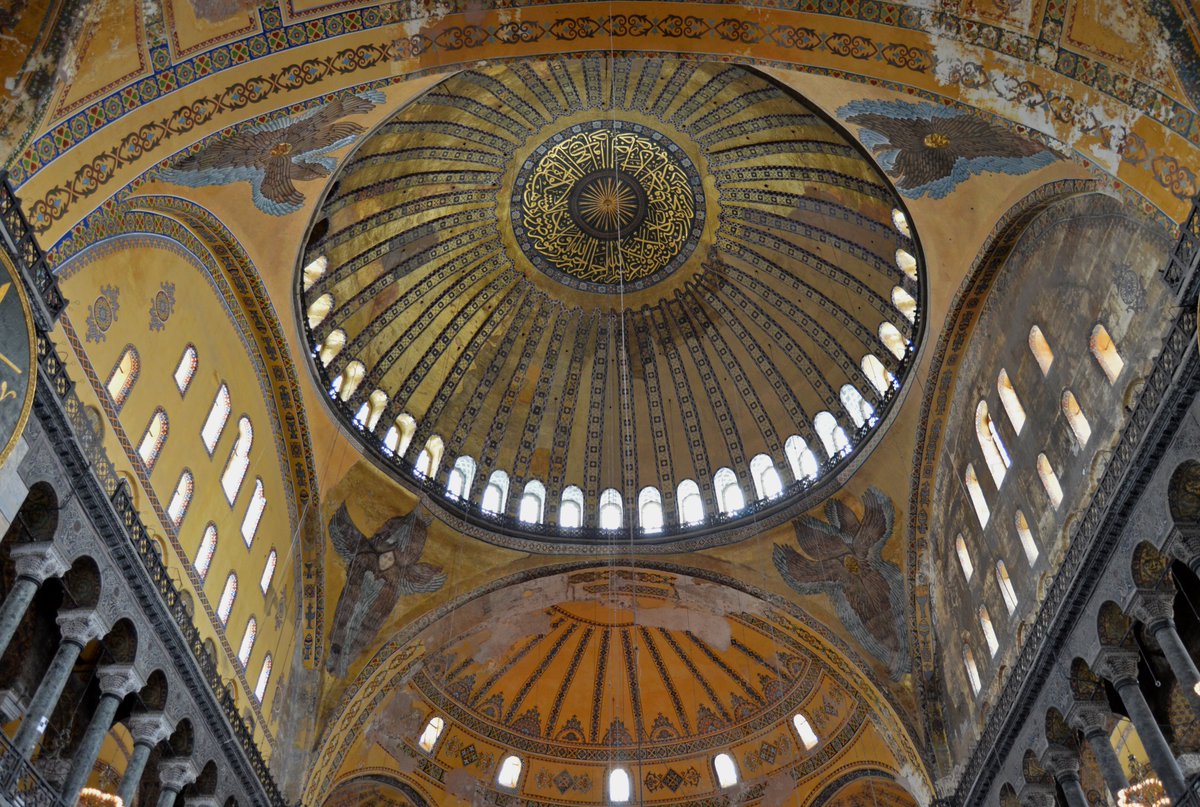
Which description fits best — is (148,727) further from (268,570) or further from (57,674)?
(268,570)

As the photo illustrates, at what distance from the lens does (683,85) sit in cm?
1568

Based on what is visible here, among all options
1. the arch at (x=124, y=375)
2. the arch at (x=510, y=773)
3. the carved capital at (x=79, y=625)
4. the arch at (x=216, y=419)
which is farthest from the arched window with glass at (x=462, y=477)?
the carved capital at (x=79, y=625)

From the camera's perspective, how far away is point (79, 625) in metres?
10.1

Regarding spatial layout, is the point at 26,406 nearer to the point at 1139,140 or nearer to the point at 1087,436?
the point at 1139,140

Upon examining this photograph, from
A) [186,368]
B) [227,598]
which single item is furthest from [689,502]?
[186,368]

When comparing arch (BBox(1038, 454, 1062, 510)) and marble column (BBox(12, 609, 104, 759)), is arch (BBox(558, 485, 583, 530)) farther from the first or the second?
marble column (BBox(12, 609, 104, 759))

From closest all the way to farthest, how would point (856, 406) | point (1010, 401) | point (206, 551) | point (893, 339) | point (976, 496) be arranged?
point (206, 551) < point (1010, 401) < point (976, 496) < point (893, 339) < point (856, 406)

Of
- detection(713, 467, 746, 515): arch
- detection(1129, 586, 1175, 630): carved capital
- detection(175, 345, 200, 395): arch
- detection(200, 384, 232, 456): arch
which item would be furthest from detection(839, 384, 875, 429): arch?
detection(175, 345, 200, 395): arch

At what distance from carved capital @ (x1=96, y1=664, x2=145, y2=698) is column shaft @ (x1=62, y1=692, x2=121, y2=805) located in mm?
53

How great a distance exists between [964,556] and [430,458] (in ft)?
29.0

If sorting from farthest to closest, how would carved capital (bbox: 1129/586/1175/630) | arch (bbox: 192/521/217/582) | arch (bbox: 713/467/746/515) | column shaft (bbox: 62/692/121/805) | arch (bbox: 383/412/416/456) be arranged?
arch (bbox: 713/467/746/515) → arch (bbox: 383/412/416/456) → arch (bbox: 192/521/217/582) → carved capital (bbox: 1129/586/1175/630) → column shaft (bbox: 62/692/121/805)

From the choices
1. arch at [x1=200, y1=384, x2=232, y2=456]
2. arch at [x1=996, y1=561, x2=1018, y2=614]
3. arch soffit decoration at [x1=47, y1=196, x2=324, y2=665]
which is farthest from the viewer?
arch at [x1=996, y1=561, x2=1018, y2=614]

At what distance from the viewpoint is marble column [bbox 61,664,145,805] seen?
9.84 m

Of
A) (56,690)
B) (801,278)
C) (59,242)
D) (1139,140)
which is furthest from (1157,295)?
(56,690)
